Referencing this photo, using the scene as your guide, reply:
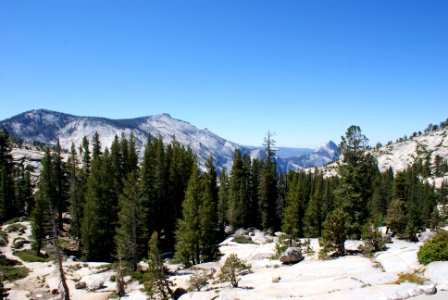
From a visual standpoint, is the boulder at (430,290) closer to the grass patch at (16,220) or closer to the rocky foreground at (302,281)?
the rocky foreground at (302,281)

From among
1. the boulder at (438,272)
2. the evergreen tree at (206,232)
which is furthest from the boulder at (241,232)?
the boulder at (438,272)

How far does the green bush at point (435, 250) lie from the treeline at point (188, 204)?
7.80 m

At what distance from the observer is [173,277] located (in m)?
35.6

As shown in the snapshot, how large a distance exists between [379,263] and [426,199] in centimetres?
8018

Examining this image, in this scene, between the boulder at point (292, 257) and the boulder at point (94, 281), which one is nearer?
the boulder at point (292, 257)

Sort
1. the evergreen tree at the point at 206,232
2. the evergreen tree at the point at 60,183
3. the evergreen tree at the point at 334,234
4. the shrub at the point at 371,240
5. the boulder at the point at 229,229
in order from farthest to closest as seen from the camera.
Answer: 1. the evergreen tree at the point at 60,183
2. the boulder at the point at 229,229
3. the evergreen tree at the point at 206,232
4. the evergreen tree at the point at 334,234
5. the shrub at the point at 371,240

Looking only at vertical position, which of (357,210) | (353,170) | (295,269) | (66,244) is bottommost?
(66,244)

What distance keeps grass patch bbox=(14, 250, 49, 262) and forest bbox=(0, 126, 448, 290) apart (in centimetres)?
143

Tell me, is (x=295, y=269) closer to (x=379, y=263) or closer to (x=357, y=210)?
(x=379, y=263)

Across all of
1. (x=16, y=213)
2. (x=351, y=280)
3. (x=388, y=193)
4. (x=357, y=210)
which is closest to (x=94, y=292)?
(x=351, y=280)

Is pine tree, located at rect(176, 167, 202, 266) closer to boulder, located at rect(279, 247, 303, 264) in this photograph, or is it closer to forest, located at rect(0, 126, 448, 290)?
forest, located at rect(0, 126, 448, 290)

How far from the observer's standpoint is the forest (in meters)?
36.1

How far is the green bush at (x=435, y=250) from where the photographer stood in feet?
74.5

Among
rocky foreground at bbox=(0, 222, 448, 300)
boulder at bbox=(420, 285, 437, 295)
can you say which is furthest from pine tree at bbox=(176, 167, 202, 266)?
boulder at bbox=(420, 285, 437, 295)
